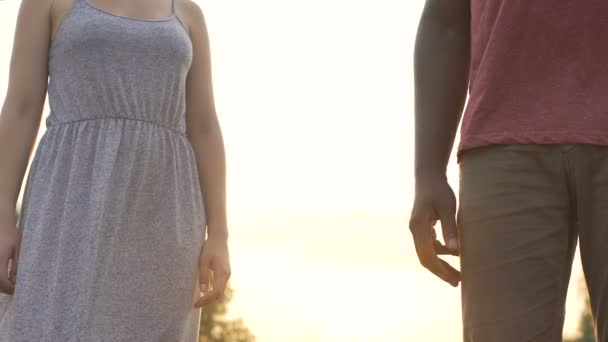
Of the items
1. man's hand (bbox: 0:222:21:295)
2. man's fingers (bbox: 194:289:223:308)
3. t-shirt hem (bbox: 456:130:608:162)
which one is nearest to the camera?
t-shirt hem (bbox: 456:130:608:162)

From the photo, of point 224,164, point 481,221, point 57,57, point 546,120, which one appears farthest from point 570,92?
point 57,57

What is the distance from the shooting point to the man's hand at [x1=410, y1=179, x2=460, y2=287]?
2445 millimetres

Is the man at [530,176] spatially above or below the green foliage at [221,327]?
above

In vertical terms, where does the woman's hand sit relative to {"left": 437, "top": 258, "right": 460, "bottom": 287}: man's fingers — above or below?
below

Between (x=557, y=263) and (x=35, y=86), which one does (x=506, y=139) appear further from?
(x=35, y=86)

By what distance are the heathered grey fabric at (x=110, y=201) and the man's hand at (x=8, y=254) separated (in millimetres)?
32

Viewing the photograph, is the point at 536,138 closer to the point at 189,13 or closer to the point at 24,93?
the point at 189,13

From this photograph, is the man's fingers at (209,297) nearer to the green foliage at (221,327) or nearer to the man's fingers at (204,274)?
the man's fingers at (204,274)

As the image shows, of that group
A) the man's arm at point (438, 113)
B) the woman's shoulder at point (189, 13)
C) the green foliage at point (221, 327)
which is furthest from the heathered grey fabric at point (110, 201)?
the green foliage at point (221, 327)

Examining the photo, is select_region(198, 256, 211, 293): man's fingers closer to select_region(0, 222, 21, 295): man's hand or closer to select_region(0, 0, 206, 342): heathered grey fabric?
select_region(0, 0, 206, 342): heathered grey fabric

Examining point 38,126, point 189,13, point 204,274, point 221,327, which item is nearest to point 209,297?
point 204,274

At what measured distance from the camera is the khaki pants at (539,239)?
86.6 inches

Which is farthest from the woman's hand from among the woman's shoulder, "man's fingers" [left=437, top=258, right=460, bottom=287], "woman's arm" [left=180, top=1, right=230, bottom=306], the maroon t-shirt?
the maroon t-shirt

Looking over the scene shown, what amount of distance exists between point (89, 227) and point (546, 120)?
145cm
